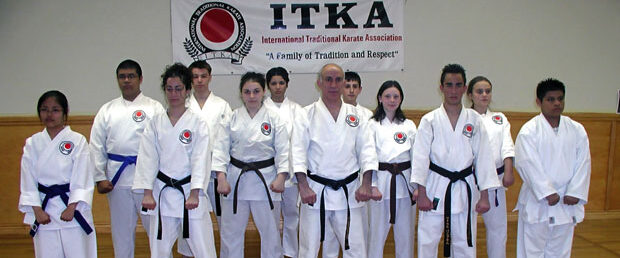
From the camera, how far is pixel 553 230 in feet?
10.2

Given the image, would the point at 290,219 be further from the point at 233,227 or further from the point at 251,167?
the point at 251,167

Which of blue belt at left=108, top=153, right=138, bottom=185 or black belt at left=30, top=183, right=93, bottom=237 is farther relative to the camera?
blue belt at left=108, top=153, right=138, bottom=185

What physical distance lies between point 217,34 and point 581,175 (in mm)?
3602

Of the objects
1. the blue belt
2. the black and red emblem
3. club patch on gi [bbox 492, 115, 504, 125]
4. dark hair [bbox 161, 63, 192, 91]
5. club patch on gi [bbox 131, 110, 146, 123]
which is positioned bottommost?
the blue belt

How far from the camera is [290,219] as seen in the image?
3.89m

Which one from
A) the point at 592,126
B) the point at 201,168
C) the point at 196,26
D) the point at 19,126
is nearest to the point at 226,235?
the point at 201,168

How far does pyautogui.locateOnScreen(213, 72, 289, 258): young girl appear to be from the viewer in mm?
3252

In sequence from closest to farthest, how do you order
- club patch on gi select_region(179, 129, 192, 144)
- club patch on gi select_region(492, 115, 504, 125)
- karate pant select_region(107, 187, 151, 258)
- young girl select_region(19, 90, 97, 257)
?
young girl select_region(19, 90, 97, 257)
club patch on gi select_region(179, 129, 192, 144)
karate pant select_region(107, 187, 151, 258)
club patch on gi select_region(492, 115, 504, 125)

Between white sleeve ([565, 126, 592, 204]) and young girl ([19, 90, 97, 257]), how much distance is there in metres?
3.04

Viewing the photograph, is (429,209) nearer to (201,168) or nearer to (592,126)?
(201,168)

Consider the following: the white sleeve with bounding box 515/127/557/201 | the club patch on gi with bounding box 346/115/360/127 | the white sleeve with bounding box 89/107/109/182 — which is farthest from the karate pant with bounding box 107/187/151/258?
the white sleeve with bounding box 515/127/557/201

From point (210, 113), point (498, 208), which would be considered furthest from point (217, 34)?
point (498, 208)

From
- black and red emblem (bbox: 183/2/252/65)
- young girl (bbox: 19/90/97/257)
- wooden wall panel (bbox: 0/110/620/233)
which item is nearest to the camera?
young girl (bbox: 19/90/97/257)

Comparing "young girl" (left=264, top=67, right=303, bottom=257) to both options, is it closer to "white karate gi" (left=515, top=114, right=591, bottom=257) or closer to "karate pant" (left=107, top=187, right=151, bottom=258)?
"karate pant" (left=107, top=187, right=151, bottom=258)
